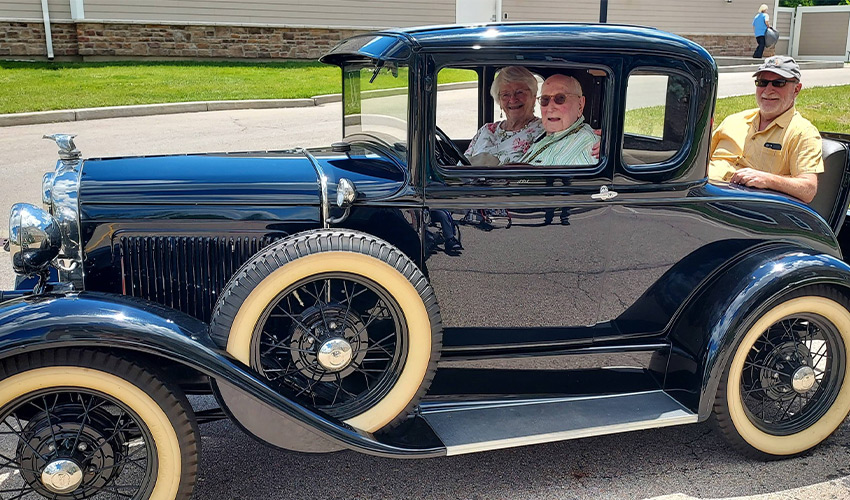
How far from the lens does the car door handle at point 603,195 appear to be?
2.83 metres

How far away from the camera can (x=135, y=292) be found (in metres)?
2.71

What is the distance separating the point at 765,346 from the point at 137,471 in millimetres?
2557

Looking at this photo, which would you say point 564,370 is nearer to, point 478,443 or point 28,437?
point 478,443

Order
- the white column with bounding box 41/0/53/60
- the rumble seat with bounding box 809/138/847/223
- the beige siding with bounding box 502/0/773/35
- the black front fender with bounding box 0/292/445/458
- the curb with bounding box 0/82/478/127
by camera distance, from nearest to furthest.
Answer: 1. the black front fender with bounding box 0/292/445/458
2. the rumble seat with bounding box 809/138/847/223
3. the curb with bounding box 0/82/478/127
4. the white column with bounding box 41/0/53/60
5. the beige siding with bounding box 502/0/773/35

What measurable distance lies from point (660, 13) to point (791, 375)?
67.0 ft

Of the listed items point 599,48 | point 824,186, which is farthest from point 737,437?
point 599,48

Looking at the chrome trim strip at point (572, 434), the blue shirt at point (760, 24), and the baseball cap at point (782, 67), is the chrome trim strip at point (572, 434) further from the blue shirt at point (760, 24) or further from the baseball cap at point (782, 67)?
the blue shirt at point (760, 24)

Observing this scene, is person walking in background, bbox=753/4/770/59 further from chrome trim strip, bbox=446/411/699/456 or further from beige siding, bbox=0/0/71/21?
chrome trim strip, bbox=446/411/699/456

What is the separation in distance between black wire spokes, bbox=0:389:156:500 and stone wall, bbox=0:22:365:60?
600 inches

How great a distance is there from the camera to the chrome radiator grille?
2678 mm

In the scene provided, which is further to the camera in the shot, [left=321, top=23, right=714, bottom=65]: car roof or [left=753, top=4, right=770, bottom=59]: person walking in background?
[left=753, top=4, right=770, bottom=59]: person walking in background

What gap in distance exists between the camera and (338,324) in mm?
2605

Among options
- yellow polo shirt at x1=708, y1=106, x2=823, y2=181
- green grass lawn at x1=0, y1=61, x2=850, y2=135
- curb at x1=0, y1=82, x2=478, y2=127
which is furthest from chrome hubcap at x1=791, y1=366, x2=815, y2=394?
curb at x1=0, y1=82, x2=478, y2=127

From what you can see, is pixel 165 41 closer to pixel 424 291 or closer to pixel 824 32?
pixel 424 291
